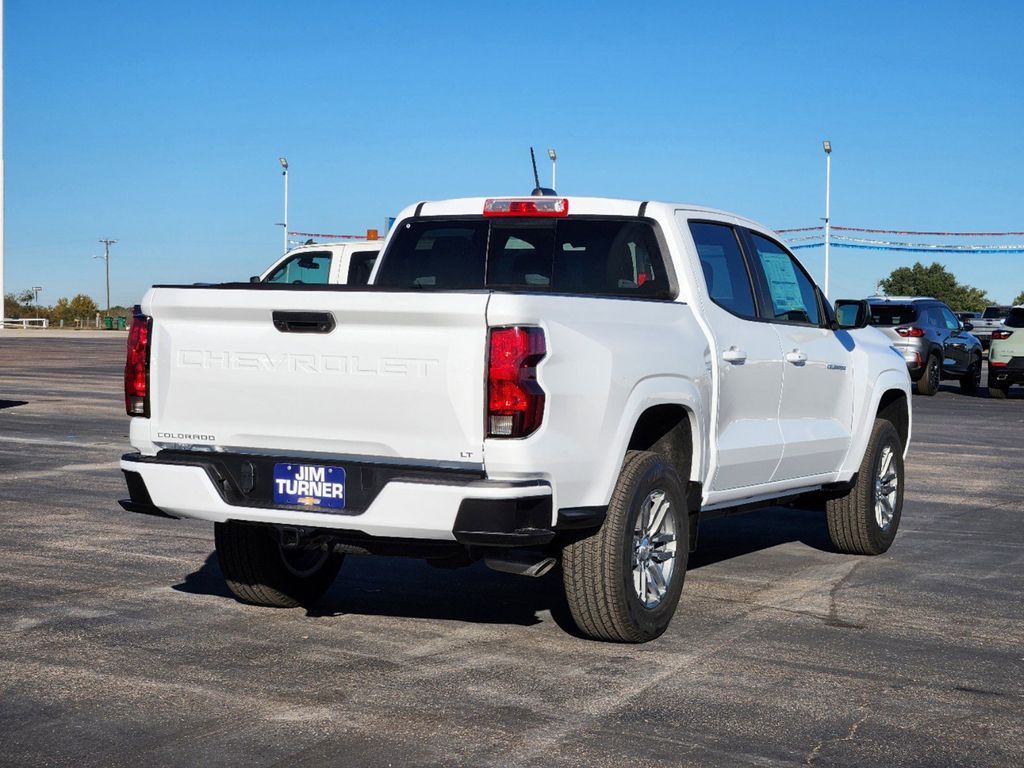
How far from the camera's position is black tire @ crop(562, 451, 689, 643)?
614 cm

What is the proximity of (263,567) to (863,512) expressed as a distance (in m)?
3.80

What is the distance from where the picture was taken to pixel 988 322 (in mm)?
47031

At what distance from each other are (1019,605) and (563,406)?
3099 mm

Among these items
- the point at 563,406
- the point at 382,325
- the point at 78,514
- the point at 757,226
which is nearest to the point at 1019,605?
the point at 757,226

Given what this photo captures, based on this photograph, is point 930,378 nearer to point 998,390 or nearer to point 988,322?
point 998,390

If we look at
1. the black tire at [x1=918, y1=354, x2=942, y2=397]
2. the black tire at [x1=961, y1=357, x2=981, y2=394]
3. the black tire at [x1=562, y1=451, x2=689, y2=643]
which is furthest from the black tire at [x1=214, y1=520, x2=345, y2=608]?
the black tire at [x1=961, y1=357, x2=981, y2=394]

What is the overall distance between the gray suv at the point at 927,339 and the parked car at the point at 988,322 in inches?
568

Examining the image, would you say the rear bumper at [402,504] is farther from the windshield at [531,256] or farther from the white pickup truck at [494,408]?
the windshield at [531,256]

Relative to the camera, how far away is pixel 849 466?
28.6ft

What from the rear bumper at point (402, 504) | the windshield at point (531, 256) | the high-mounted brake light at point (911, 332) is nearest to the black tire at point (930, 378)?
the high-mounted brake light at point (911, 332)

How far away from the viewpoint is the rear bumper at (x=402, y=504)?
18.2ft

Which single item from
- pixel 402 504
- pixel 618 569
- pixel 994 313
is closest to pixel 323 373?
pixel 402 504

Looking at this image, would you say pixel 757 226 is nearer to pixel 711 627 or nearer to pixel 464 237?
pixel 464 237

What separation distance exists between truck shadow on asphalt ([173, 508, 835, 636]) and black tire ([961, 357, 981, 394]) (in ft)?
64.1
